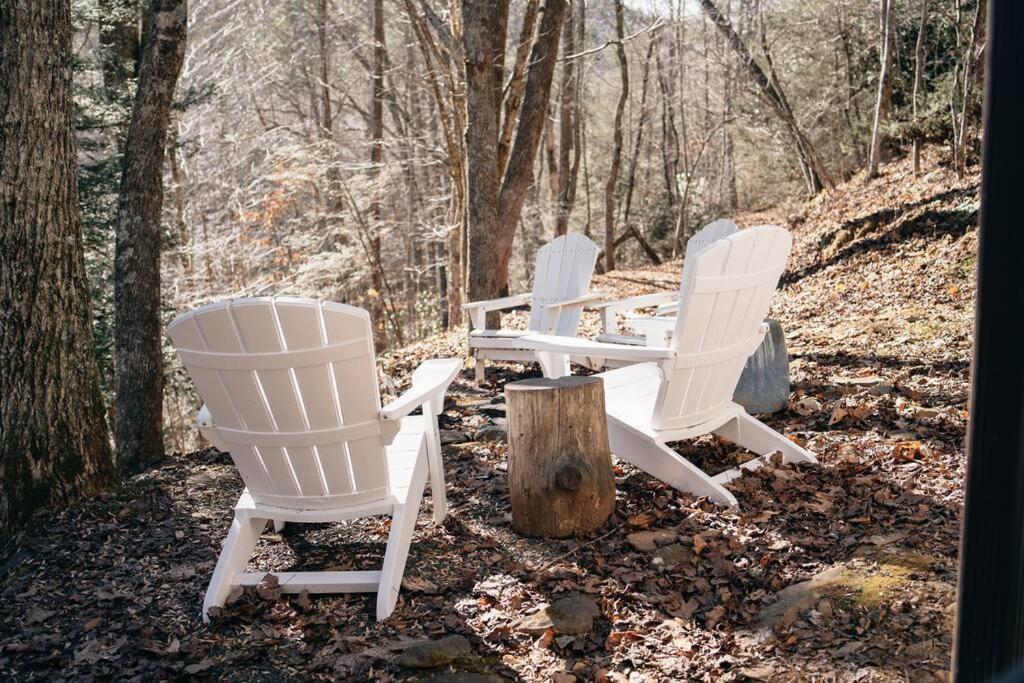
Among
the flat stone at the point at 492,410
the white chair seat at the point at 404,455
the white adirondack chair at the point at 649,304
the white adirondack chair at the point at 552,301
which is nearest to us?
the white chair seat at the point at 404,455

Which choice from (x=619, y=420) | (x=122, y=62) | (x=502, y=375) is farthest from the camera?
(x=122, y=62)

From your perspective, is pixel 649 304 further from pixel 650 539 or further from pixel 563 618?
pixel 563 618

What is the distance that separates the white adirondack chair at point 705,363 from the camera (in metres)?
3.74

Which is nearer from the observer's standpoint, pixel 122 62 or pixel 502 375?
pixel 502 375

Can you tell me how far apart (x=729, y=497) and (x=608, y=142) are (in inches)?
745

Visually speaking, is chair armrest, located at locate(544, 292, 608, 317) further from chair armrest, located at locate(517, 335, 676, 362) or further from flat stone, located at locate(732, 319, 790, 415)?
chair armrest, located at locate(517, 335, 676, 362)

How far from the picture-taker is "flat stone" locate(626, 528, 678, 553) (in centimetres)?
346

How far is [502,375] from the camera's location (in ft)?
23.6

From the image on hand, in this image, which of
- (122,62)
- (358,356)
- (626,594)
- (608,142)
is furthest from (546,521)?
(608,142)

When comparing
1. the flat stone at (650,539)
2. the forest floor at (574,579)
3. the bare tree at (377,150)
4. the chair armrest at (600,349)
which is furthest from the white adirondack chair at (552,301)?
the bare tree at (377,150)

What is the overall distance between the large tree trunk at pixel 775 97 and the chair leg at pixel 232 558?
11.1 meters

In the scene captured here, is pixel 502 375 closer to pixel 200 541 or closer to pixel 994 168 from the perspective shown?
pixel 200 541

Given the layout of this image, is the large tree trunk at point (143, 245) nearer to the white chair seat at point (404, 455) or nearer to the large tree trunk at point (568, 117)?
the white chair seat at point (404, 455)

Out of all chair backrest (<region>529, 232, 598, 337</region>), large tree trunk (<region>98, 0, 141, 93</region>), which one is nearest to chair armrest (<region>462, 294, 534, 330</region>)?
chair backrest (<region>529, 232, 598, 337</region>)
